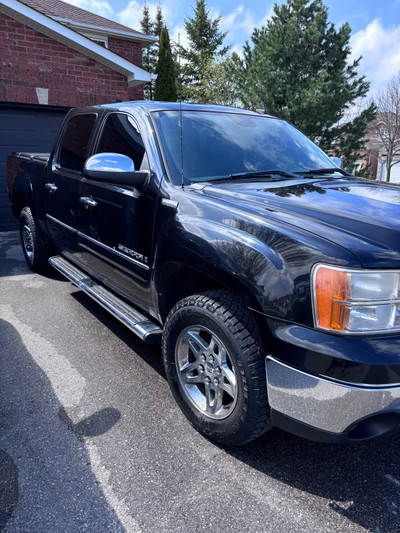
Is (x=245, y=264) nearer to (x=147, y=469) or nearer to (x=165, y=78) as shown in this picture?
(x=147, y=469)

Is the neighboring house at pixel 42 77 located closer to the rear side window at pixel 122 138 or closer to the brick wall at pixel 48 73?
the brick wall at pixel 48 73

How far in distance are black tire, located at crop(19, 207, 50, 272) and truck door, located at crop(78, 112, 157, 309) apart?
1706mm

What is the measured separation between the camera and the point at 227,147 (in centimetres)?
306

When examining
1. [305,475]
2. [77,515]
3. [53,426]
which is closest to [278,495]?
[305,475]

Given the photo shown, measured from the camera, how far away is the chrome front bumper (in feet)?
5.60

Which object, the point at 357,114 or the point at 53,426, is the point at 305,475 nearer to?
the point at 53,426

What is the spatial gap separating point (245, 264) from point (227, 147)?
1375 millimetres

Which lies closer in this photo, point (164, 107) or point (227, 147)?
point (227, 147)

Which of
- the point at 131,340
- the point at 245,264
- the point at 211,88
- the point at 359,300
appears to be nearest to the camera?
the point at 359,300

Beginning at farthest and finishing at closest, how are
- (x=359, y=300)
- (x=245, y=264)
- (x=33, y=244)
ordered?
(x=33, y=244)
(x=245, y=264)
(x=359, y=300)

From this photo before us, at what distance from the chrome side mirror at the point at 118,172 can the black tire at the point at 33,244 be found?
267cm

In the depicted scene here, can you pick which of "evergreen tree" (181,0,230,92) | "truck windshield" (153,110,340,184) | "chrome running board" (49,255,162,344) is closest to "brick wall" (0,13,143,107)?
"chrome running board" (49,255,162,344)

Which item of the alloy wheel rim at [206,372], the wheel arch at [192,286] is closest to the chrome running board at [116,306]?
the wheel arch at [192,286]

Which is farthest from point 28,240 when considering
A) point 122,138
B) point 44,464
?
point 44,464
